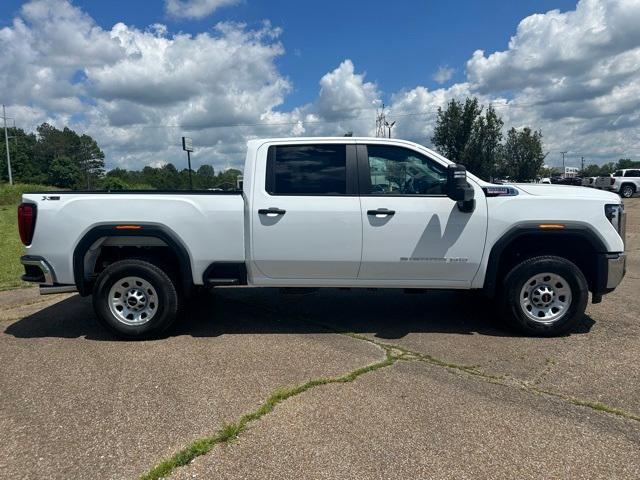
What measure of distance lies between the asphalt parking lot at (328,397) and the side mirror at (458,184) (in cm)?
146

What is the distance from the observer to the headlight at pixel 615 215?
4887mm

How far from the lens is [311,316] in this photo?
5.88 metres

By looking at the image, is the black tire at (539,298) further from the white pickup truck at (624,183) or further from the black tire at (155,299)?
the white pickup truck at (624,183)

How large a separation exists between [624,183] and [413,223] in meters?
37.8

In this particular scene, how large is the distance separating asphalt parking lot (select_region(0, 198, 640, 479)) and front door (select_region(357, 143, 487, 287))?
0.72 meters

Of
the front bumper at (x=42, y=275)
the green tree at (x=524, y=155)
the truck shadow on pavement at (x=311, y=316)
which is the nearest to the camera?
the front bumper at (x=42, y=275)

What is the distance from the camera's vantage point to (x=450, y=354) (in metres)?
4.59

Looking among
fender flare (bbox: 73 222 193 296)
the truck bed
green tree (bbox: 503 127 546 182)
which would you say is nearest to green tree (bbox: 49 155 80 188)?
green tree (bbox: 503 127 546 182)

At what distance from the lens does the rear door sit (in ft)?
16.0

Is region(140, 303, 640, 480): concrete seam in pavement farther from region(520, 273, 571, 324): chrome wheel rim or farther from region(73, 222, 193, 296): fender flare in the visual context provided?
region(73, 222, 193, 296): fender flare

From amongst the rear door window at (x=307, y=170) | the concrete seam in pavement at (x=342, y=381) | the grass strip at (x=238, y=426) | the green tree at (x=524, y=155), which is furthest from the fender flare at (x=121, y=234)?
the green tree at (x=524, y=155)

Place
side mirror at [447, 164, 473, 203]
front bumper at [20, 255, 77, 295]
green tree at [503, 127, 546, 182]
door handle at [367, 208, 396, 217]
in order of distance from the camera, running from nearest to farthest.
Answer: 1. side mirror at [447, 164, 473, 203]
2. door handle at [367, 208, 396, 217]
3. front bumper at [20, 255, 77, 295]
4. green tree at [503, 127, 546, 182]

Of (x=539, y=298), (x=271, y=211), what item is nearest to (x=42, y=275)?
(x=271, y=211)

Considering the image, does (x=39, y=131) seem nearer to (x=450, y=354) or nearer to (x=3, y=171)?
(x=3, y=171)
